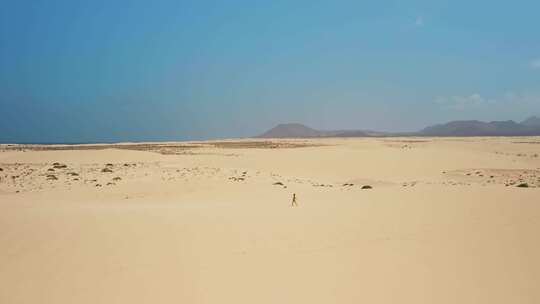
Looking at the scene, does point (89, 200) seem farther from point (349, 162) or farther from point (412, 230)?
point (349, 162)

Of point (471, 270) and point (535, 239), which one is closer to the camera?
point (471, 270)

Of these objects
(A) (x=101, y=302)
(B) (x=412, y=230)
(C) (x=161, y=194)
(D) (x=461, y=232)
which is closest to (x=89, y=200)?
(C) (x=161, y=194)

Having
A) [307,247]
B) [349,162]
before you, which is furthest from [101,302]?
[349,162]

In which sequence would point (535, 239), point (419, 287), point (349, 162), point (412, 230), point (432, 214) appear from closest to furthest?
point (419, 287) → point (535, 239) → point (412, 230) → point (432, 214) → point (349, 162)

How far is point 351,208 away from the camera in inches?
326

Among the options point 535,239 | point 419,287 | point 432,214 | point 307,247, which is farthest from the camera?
point 432,214

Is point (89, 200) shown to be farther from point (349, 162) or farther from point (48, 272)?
point (349, 162)

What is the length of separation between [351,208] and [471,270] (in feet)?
11.7

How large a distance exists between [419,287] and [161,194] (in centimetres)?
957

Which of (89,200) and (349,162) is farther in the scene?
(349,162)

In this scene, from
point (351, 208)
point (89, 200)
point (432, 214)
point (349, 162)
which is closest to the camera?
point (432, 214)

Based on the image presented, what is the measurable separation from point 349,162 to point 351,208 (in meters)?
18.2

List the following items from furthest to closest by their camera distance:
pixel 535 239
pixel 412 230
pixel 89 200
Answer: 1. pixel 89 200
2. pixel 412 230
3. pixel 535 239

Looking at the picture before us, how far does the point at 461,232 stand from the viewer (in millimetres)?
6320
